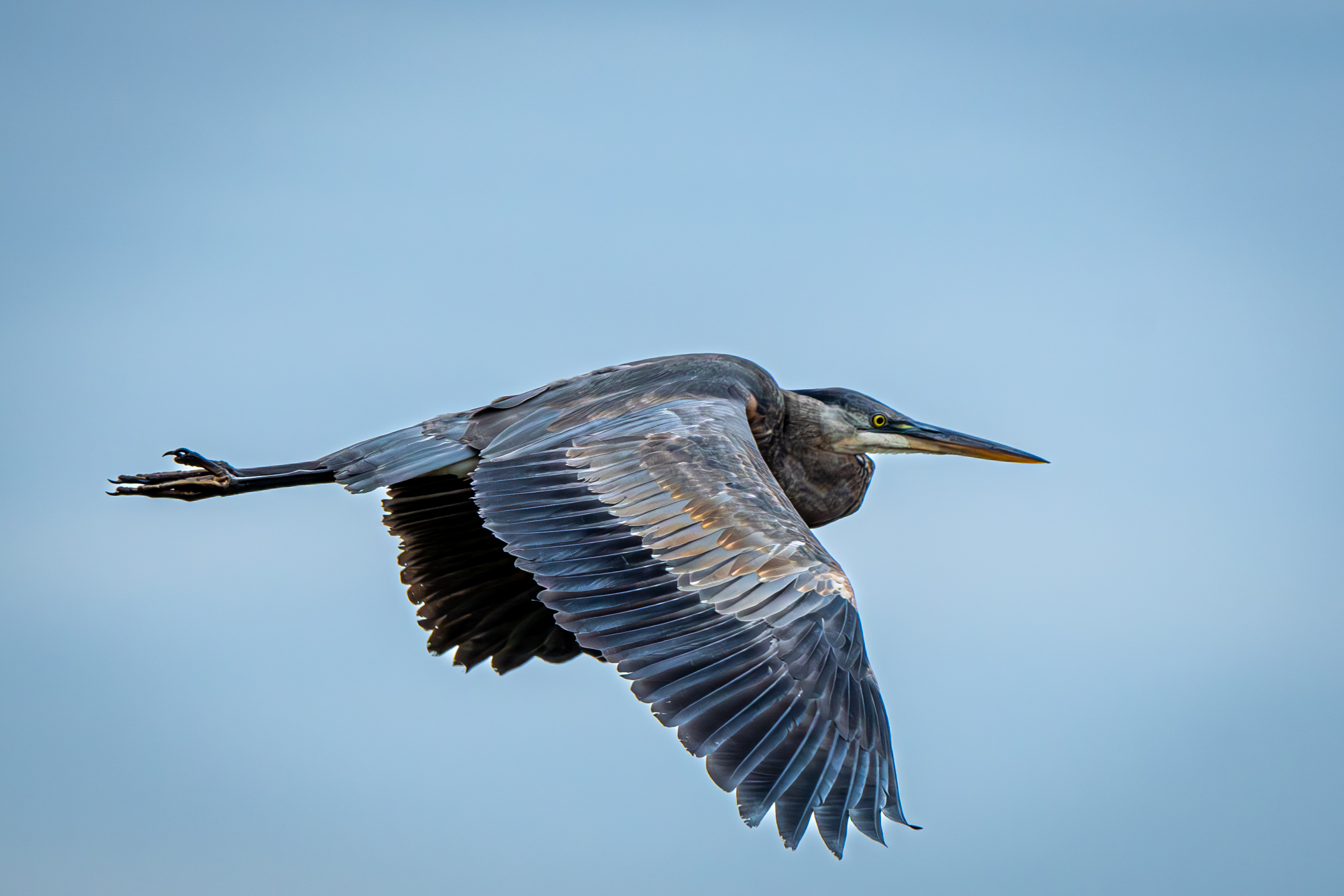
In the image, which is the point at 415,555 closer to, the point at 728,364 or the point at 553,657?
the point at 553,657

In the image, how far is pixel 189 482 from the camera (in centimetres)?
732

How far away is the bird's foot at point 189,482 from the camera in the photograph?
7305mm

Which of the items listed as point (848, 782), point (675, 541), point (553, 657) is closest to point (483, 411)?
point (553, 657)

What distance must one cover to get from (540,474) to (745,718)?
188 cm

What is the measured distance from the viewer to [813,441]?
8.58 m

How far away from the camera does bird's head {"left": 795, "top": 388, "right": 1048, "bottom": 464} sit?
28.3ft

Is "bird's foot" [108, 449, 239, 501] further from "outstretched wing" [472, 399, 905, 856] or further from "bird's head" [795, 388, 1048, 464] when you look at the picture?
"bird's head" [795, 388, 1048, 464]

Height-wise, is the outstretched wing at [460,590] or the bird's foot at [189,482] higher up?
the bird's foot at [189,482]

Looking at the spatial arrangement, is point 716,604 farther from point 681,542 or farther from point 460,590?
point 460,590

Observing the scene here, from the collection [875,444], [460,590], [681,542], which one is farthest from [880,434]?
[681,542]

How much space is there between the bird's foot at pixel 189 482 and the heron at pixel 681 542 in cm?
1

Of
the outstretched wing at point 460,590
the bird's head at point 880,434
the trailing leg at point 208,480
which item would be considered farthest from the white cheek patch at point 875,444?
the trailing leg at point 208,480

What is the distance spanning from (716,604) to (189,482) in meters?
3.44

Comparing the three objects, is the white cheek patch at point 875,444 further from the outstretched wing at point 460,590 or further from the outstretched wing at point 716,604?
the outstretched wing at point 716,604
